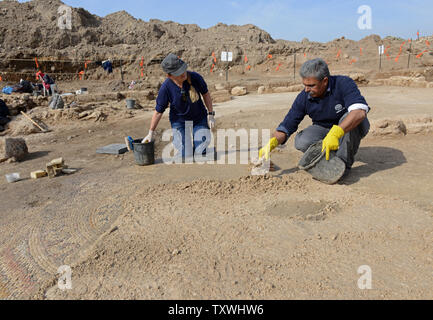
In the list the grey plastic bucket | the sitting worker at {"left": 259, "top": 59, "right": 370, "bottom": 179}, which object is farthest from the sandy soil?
the grey plastic bucket

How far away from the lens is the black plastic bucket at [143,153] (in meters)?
4.21

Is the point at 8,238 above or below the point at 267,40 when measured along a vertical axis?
below

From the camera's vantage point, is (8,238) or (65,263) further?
(8,238)

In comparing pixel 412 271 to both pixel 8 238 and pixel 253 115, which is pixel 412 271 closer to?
pixel 8 238

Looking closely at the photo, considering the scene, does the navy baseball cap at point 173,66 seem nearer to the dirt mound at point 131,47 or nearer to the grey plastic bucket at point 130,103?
the grey plastic bucket at point 130,103

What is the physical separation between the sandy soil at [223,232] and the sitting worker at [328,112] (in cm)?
42

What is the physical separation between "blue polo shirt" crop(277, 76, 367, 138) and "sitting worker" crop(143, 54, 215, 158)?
1.45 metres

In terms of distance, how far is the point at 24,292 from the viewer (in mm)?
1935

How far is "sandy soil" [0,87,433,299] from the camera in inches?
73.5

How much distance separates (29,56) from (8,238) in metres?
20.6

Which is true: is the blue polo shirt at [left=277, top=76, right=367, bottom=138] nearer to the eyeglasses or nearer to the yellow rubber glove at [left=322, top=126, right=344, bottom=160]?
the yellow rubber glove at [left=322, top=126, right=344, bottom=160]
